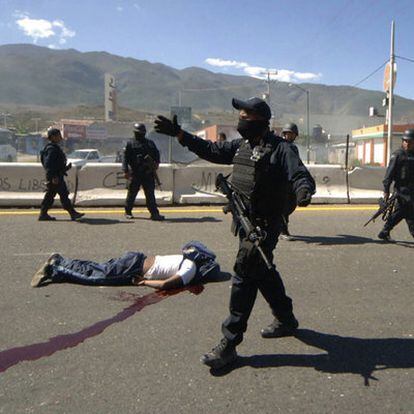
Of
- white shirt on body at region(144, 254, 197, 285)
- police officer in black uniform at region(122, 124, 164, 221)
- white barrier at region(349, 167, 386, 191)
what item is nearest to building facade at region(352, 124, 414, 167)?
white barrier at region(349, 167, 386, 191)

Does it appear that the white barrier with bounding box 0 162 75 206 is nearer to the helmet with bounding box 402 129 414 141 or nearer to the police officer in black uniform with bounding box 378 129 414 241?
the police officer in black uniform with bounding box 378 129 414 241

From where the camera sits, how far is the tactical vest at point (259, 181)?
3200mm

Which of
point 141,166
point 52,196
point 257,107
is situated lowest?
point 52,196

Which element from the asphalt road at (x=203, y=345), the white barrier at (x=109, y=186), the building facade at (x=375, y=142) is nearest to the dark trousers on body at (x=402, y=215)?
the asphalt road at (x=203, y=345)

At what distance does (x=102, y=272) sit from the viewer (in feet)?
16.4

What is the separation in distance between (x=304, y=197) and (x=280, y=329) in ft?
4.03

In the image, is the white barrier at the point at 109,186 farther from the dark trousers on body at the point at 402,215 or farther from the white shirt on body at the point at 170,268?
the white shirt on body at the point at 170,268

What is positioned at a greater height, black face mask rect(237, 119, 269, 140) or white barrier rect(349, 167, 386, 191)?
black face mask rect(237, 119, 269, 140)

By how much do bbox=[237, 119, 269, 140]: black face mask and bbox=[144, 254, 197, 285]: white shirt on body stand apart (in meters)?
1.92

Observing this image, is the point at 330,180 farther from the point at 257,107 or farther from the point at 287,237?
the point at 257,107

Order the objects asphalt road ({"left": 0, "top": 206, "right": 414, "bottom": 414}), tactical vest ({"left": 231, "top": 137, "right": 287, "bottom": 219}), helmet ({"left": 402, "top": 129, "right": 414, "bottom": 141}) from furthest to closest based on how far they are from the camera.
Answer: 1. helmet ({"left": 402, "top": 129, "right": 414, "bottom": 141})
2. tactical vest ({"left": 231, "top": 137, "right": 287, "bottom": 219})
3. asphalt road ({"left": 0, "top": 206, "right": 414, "bottom": 414})

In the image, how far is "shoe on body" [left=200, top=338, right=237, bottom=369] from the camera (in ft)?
10.5

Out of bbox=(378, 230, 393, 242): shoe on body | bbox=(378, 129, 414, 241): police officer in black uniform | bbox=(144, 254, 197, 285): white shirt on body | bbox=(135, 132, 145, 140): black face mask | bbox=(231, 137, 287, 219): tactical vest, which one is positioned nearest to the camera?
bbox=(231, 137, 287, 219): tactical vest

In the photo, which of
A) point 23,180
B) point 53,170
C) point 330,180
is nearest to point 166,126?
point 53,170
